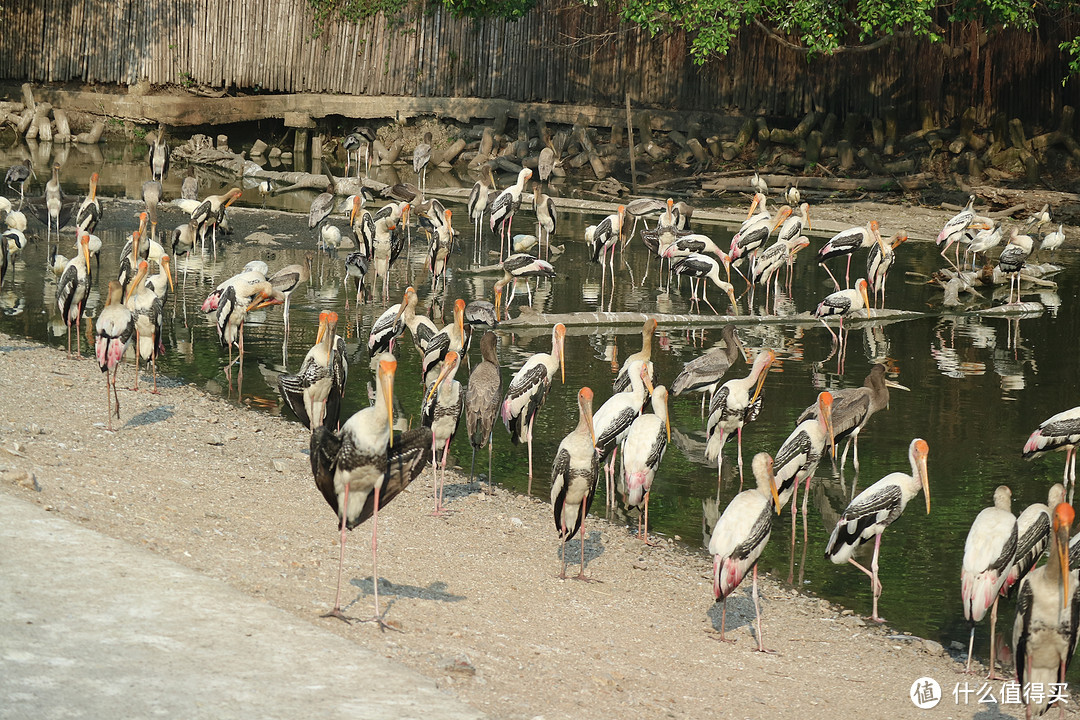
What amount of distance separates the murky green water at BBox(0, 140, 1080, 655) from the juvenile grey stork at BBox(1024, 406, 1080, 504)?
32cm

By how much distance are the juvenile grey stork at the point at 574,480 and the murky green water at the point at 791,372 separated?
1.34 m

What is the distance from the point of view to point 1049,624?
5.36 meters

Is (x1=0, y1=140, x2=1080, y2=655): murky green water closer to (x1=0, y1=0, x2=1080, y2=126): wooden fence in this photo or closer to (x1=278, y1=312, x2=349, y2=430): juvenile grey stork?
(x1=278, y1=312, x2=349, y2=430): juvenile grey stork

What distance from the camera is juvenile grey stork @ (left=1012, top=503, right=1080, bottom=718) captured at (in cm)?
534

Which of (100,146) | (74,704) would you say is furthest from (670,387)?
(100,146)

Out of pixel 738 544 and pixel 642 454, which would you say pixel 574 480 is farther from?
pixel 738 544

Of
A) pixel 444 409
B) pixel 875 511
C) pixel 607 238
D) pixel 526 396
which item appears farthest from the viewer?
pixel 607 238

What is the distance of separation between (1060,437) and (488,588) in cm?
436

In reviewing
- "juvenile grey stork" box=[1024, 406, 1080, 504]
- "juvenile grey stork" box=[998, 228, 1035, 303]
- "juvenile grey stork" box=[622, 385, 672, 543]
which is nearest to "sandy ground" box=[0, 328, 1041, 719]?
"juvenile grey stork" box=[622, 385, 672, 543]

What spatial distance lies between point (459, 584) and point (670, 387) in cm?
490

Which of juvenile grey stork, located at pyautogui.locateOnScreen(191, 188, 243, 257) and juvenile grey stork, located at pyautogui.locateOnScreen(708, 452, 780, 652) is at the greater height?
juvenile grey stork, located at pyautogui.locateOnScreen(191, 188, 243, 257)

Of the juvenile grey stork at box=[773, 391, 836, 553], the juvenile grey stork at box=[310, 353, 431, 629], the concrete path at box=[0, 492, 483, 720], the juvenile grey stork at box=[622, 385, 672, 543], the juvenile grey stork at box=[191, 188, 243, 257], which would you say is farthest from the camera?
the juvenile grey stork at box=[191, 188, 243, 257]

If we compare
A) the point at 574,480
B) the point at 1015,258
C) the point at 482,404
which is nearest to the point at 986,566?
the point at 574,480

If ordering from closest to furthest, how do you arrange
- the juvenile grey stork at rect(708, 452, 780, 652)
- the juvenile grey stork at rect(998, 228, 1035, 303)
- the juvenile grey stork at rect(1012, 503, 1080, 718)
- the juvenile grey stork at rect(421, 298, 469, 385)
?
the juvenile grey stork at rect(1012, 503, 1080, 718) < the juvenile grey stork at rect(708, 452, 780, 652) < the juvenile grey stork at rect(421, 298, 469, 385) < the juvenile grey stork at rect(998, 228, 1035, 303)
